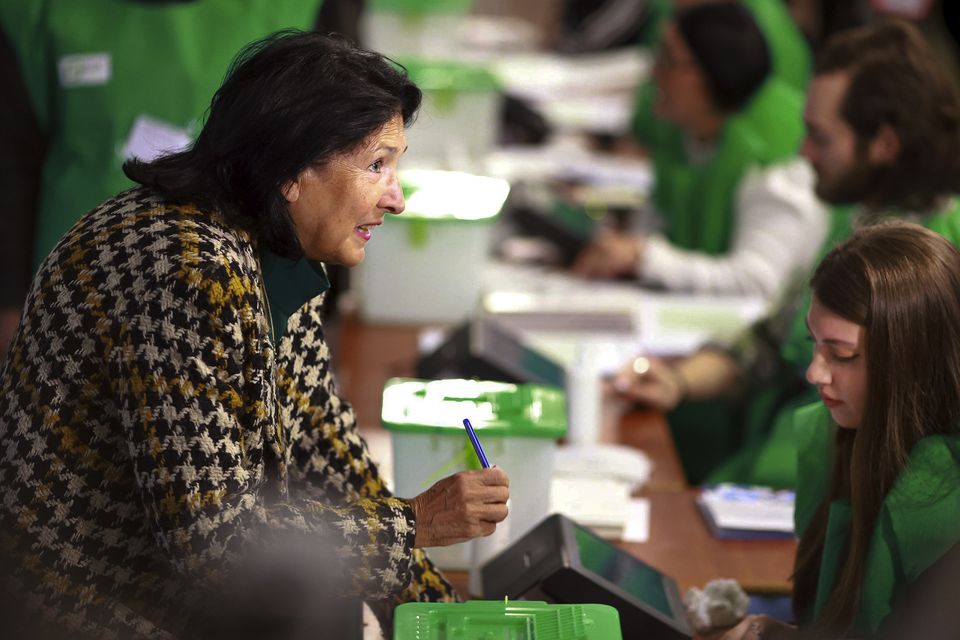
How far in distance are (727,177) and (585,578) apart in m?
2.26

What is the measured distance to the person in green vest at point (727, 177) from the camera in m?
3.49

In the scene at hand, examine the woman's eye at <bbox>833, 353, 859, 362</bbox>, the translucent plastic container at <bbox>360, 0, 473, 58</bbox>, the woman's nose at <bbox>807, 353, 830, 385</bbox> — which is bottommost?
the woman's nose at <bbox>807, 353, 830, 385</bbox>

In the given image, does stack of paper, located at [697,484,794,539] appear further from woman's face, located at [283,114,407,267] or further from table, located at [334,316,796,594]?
woman's face, located at [283,114,407,267]

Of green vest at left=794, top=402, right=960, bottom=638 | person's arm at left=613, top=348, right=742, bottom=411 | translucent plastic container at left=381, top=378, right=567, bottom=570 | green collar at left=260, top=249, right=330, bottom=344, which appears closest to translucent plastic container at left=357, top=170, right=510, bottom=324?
person's arm at left=613, top=348, right=742, bottom=411

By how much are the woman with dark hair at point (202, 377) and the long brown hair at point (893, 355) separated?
1.48 ft

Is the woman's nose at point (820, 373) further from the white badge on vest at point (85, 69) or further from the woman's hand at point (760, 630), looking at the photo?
the white badge on vest at point (85, 69)

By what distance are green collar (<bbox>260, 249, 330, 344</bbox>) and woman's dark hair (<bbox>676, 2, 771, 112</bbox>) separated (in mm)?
2420

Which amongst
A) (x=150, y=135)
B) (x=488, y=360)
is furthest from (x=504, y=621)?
(x=150, y=135)

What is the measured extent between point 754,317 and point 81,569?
86.8 inches

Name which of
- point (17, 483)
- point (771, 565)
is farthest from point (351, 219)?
point (771, 565)

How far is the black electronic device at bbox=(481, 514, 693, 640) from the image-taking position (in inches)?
64.6

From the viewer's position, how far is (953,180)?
2473 millimetres

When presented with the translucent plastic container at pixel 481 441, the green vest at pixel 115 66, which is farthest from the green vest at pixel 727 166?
the translucent plastic container at pixel 481 441

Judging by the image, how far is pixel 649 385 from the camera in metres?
2.82
